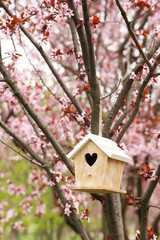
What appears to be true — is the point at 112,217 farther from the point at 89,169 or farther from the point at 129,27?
the point at 129,27

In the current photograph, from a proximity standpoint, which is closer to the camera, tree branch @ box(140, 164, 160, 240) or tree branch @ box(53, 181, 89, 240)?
tree branch @ box(140, 164, 160, 240)

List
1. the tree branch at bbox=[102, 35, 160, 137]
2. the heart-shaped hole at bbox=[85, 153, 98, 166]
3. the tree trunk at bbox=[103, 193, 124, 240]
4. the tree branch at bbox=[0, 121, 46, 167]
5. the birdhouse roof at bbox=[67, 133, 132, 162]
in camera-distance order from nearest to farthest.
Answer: the birdhouse roof at bbox=[67, 133, 132, 162] < the heart-shaped hole at bbox=[85, 153, 98, 166] < the tree branch at bbox=[102, 35, 160, 137] < the tree trunk at bbox=[103, 193, 124, 240] < the tree branch at bbox=[0, 121, 46, 167]

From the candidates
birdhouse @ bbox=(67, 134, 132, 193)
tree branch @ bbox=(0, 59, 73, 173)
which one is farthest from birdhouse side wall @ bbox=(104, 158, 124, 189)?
tree branch @ bbox=(0, 59, 73, 173)

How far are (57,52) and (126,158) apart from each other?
5.00 ft

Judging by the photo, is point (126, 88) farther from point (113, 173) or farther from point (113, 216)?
point (113, 216)

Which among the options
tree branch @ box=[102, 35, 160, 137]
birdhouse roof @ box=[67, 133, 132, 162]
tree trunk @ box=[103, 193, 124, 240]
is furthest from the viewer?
tree trunk @ box=[103, 193, 124, 240]

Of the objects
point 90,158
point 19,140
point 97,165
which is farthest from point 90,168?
point 19,140

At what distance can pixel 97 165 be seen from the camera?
2.77 metres

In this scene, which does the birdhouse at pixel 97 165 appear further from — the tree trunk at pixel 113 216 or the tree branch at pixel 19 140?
the tree branch at pixel 19 140

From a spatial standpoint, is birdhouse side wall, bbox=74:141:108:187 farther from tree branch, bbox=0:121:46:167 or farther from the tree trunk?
tree branch, bbox=0:121:46:167

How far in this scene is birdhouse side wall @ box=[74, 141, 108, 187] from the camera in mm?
2709

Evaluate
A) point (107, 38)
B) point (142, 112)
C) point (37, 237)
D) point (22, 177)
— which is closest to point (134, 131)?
point (142, 112)

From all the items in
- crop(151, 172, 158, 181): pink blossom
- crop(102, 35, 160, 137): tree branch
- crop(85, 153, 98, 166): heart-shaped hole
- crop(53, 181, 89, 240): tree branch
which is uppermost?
crop(102, 35, 160, 137): tree branch

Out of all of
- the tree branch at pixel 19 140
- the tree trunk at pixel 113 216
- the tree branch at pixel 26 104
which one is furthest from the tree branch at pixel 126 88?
the tree branch at pixel 19 140
